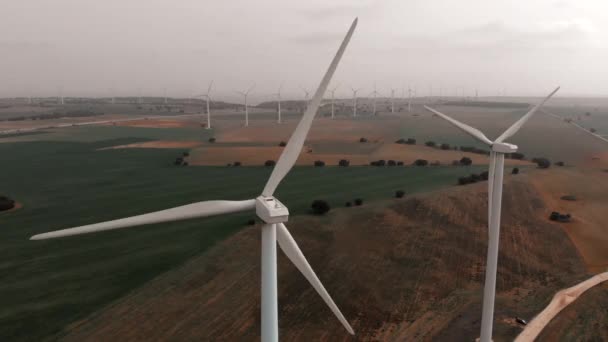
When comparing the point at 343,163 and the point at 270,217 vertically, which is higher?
the point at 270,217

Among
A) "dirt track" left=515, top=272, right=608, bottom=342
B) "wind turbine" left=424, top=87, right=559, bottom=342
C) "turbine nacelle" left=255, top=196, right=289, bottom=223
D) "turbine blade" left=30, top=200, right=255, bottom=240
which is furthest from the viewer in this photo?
"dirt track" left=515, top=272, right=608, bottom=342

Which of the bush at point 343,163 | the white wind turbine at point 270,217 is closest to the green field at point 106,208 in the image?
the bush at point 343,163

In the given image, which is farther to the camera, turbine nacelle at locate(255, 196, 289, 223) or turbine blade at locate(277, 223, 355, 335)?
turbine blade at locate(277, 223, 355, 335)

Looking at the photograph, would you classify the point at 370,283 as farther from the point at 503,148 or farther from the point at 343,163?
the point at 343,163

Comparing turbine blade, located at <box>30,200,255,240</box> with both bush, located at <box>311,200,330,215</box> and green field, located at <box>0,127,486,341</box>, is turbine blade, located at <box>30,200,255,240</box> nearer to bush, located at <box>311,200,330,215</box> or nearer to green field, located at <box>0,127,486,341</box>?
green field, located at <box>0,127,486,341</box>

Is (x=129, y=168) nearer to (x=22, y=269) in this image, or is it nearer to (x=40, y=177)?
(x=40, y=177)

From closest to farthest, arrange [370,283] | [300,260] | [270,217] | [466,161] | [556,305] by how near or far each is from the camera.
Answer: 1. [270,217]
2. [300,260]
3. [556,305]
4. [370,283]
5. [466,161]

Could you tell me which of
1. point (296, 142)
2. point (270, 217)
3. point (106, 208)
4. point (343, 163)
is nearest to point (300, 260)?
point (270, 217)

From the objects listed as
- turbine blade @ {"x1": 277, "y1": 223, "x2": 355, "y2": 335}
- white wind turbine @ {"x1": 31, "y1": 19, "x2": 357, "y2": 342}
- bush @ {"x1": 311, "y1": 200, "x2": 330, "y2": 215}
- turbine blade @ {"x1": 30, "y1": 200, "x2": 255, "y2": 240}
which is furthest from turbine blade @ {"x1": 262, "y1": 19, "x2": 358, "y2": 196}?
bush @ {"x1": 311, "y1": 200, "x2": 330, "y2": 215}
